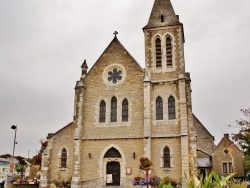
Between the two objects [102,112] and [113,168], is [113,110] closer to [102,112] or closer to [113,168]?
[102,112]

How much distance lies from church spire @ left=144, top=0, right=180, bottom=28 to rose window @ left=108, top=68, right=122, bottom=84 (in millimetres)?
5390

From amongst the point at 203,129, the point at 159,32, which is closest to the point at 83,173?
the point at 159,32

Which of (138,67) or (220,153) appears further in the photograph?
(220,153)

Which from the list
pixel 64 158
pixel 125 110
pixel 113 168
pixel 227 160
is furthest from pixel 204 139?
pixel 64 158

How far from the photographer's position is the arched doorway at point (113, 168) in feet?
80.8

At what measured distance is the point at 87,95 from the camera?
2739 centimetres

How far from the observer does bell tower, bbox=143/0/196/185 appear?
77.2ft

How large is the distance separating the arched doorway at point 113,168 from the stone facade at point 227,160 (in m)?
12.1

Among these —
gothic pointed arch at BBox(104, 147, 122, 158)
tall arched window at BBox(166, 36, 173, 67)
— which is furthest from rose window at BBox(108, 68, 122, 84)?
gothic pointed arch at BBox(104, 147, 122, 158)

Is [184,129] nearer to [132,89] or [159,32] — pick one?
[132,89]

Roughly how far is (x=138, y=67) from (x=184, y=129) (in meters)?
7.26

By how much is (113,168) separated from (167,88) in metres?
8.42

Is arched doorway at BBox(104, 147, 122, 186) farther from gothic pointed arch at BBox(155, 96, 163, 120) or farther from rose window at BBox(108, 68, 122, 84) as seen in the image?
rose window at BBox(108, 68, 122, 84)

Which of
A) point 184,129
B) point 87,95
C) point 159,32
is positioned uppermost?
point 159,32
